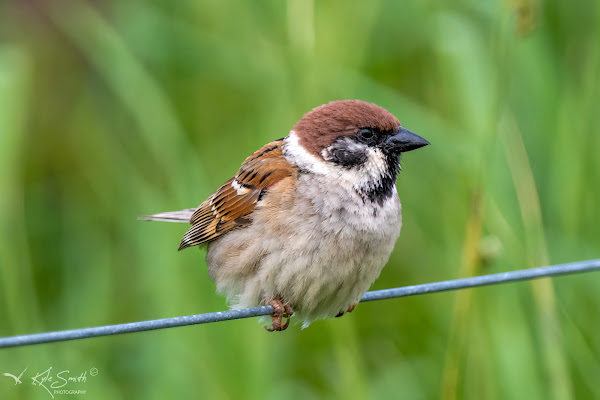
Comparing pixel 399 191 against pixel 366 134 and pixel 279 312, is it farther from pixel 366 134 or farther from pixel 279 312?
pixel 279 312

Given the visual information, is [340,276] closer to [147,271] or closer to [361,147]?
[361,147]

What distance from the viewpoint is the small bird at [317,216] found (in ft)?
7.08

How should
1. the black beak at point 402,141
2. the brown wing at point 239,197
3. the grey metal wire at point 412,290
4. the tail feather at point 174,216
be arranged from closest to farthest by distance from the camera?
1. the grey metal wire at point 412,290
2. the black beak at point 402,141
3. the brown wing at point 239,197
4. the tail feather at point 174,216

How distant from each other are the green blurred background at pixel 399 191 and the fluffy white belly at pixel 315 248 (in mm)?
205

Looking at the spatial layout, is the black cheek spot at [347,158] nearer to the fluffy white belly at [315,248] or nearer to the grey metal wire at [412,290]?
the fluffy white belly at [315,248]

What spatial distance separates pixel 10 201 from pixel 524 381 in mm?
1606

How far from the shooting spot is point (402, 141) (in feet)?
7.43

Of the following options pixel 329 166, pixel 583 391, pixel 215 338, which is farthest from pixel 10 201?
pixel 583 391

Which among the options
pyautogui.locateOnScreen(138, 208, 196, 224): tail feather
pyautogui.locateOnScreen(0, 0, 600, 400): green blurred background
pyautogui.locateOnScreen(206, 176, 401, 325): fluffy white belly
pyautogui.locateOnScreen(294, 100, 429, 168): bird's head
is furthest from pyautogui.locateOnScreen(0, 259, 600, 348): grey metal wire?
pyautogui.locateOnScreen(138, 208, 196, 224): tail feather

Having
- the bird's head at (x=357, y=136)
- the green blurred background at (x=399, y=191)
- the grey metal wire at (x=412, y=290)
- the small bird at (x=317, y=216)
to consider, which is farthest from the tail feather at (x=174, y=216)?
the grey metal wire at (x=412, y=290)
